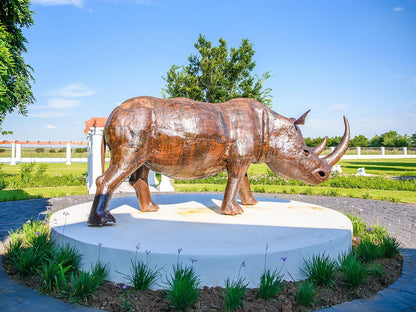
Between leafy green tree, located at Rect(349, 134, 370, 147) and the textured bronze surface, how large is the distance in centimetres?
5434

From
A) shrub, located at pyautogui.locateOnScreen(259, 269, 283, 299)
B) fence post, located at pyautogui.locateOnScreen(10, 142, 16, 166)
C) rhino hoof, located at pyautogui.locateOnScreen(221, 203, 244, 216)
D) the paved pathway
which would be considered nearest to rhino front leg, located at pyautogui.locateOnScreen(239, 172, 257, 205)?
rhino hoof, located at pyautogui.locateOnScreen(221, 203, 244, 216)

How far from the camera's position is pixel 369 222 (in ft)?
26.2

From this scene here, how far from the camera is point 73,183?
1563cm

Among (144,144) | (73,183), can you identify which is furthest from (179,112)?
(73,183)

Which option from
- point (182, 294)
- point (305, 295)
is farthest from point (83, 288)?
point (305, 295)

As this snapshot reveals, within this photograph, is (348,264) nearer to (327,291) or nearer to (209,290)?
(327,291)

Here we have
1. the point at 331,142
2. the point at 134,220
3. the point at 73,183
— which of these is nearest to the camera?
the point at 134,220

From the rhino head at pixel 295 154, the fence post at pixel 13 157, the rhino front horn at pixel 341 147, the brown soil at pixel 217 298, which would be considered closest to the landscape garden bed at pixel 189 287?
the brown soil at pixel 217 298

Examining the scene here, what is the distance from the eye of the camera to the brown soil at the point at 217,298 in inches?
131

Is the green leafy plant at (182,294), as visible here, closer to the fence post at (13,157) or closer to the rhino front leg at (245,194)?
the rhino front leg at (245,194)

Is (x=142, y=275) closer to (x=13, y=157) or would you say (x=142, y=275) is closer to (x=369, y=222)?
(x=369, y=222)

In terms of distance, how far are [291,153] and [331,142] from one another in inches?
1645

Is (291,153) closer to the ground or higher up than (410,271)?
higher up

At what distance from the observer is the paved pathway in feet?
11.3
